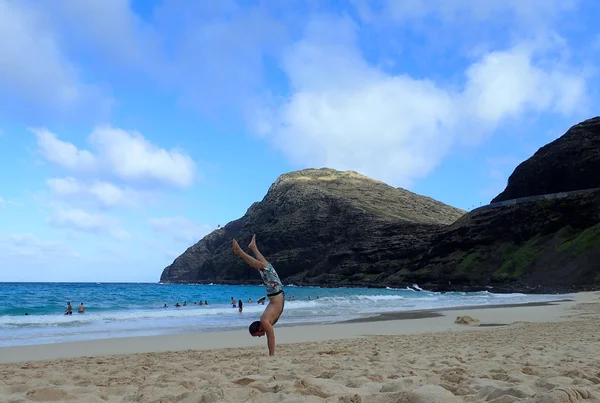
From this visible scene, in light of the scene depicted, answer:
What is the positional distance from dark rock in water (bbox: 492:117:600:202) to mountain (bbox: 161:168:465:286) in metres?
21.6

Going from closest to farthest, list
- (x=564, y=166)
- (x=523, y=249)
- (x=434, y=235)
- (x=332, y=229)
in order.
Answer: (x=523, y=249) → (x=564, y=166) → (x=434, y=235) → (x=332, y=229)

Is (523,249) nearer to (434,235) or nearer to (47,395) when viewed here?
(434,235)

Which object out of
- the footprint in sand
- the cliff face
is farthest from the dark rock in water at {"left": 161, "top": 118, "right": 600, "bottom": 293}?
the footprint in sand

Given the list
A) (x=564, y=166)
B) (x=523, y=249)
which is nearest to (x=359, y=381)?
(x=523, y=249)

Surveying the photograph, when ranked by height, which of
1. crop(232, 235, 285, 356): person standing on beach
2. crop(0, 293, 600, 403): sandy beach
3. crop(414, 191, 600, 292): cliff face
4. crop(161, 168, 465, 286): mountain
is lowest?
crop(0, 293, 600, 403): sandy beach

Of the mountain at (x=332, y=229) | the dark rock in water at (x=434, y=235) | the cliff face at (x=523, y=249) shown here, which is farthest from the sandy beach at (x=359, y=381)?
the mountain at (x=332, y=229)

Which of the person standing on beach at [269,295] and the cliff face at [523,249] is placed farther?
the cliff face at [523,249]

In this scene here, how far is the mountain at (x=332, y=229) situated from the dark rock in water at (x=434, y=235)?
A: 0.29m

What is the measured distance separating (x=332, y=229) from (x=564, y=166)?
59195 millimetres

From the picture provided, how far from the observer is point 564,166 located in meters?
79.2

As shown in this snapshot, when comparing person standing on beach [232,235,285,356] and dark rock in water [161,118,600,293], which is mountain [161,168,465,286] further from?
person standing on beach [232,235,285,356]

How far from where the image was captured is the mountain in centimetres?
10425

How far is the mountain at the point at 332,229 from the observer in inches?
4104

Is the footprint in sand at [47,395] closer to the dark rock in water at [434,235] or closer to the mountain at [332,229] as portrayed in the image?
the dark rock in water at [434,235]
